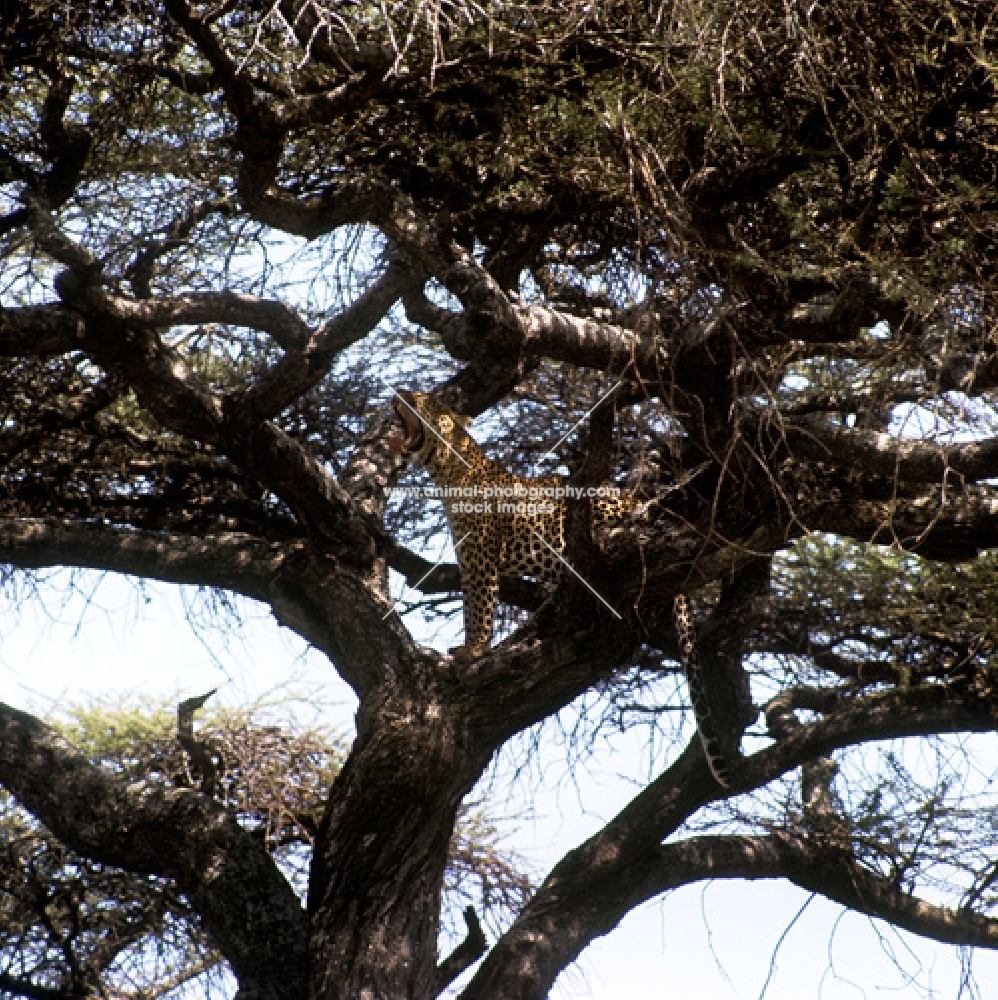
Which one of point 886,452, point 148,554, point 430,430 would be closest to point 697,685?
point 886,452

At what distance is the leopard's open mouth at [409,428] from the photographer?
6.84m

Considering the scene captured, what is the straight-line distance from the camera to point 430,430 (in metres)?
6.82

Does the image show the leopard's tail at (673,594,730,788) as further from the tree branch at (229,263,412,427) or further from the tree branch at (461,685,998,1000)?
the tree branch at (229,263,412,427)

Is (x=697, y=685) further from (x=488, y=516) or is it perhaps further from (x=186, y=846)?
(x=186, y=846)

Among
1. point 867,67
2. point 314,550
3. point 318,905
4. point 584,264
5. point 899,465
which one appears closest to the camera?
point 867,67

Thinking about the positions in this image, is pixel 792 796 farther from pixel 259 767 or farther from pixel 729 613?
pixel 259 767

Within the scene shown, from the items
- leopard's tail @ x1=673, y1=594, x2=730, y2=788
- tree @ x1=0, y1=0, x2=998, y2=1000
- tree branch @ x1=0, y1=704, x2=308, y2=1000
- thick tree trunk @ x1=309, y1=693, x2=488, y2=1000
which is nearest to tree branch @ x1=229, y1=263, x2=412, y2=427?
tree @ x1=0, y1=0, x2=998, y2=1000

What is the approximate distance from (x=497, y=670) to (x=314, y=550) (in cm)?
99

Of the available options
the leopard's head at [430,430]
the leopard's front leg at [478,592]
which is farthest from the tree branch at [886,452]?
the leopard's head at [430,430]

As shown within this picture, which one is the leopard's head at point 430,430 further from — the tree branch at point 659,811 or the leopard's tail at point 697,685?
the tree branch at point 659,811


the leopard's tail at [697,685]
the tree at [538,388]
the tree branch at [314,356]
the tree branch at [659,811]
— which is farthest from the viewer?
the tree branch at [659,811]

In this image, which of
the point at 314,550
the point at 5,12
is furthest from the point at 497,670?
the point at 5,12

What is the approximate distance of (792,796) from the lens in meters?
8.01

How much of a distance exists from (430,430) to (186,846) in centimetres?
214
